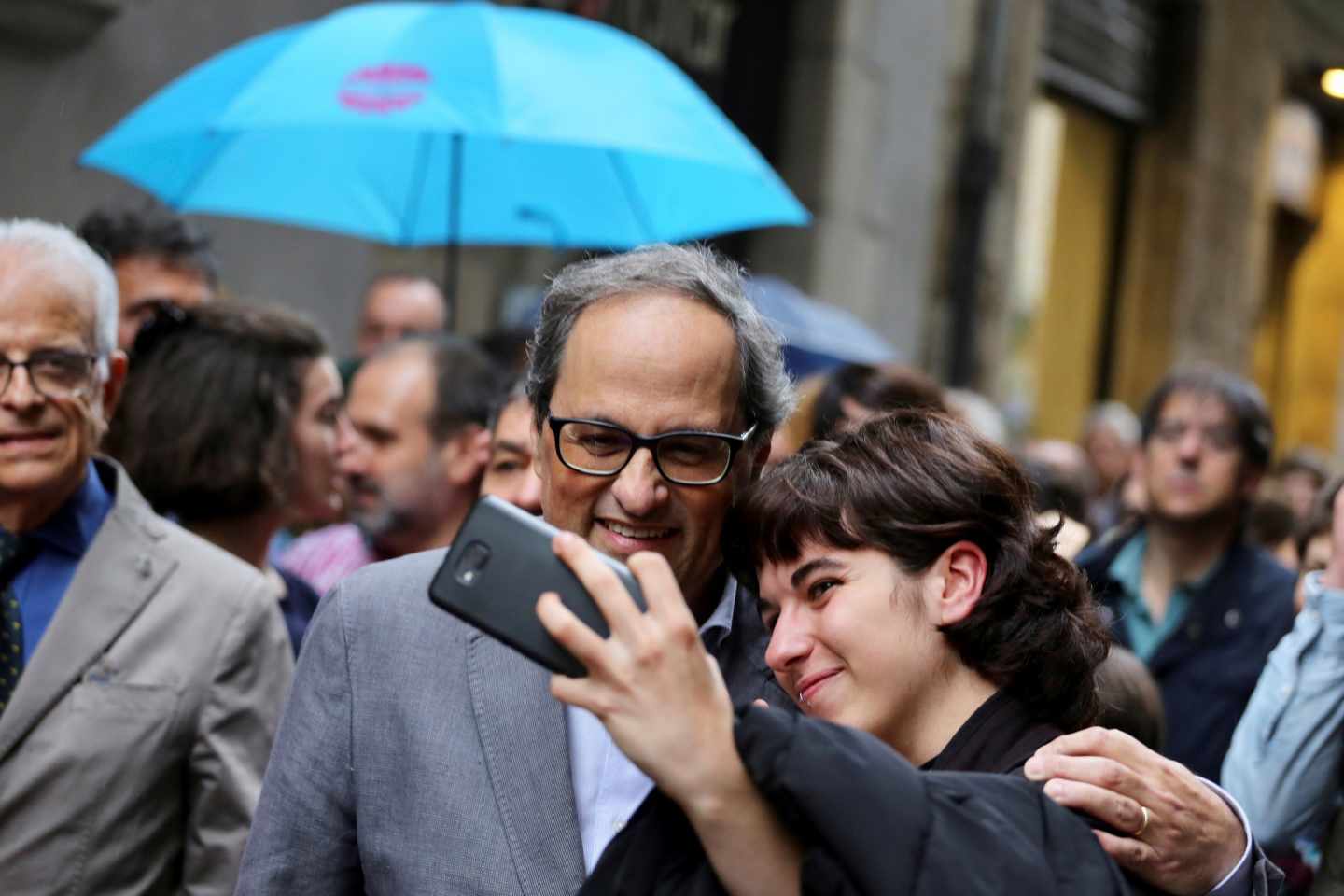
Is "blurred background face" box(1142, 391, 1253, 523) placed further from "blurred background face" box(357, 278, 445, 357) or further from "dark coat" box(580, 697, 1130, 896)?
"dark coat" box(580, 697, 1130, 896)

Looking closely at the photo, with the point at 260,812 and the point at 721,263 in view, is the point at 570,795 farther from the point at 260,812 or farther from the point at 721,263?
the point at 721,263

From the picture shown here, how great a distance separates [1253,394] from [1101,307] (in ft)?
36.4

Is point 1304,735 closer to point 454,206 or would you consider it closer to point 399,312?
point 454,206

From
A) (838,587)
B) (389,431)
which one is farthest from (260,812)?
(389,431)

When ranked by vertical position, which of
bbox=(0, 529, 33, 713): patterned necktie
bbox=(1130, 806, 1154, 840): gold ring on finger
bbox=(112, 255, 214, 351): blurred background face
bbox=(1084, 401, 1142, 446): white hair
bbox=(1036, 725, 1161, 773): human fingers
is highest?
bbox=(112, 255, 214, 351): blurred background face

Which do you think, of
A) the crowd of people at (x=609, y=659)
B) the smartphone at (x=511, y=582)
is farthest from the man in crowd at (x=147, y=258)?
the smartphone at (x=511, y=582)

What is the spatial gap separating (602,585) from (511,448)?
251 centimetres

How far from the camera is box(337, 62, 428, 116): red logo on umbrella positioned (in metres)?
4.82

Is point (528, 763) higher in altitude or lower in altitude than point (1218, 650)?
higher

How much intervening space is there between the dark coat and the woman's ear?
328 millimetres

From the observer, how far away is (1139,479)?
536 cm

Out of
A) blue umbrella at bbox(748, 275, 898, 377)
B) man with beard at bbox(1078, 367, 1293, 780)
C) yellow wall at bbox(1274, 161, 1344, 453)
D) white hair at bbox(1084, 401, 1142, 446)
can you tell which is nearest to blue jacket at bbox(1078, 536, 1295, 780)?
man with beard at bbox(1078, 367, 1293, 780)

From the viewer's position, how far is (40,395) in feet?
10.4

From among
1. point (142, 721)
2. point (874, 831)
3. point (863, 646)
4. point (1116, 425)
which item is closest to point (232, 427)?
point (142, 721)
